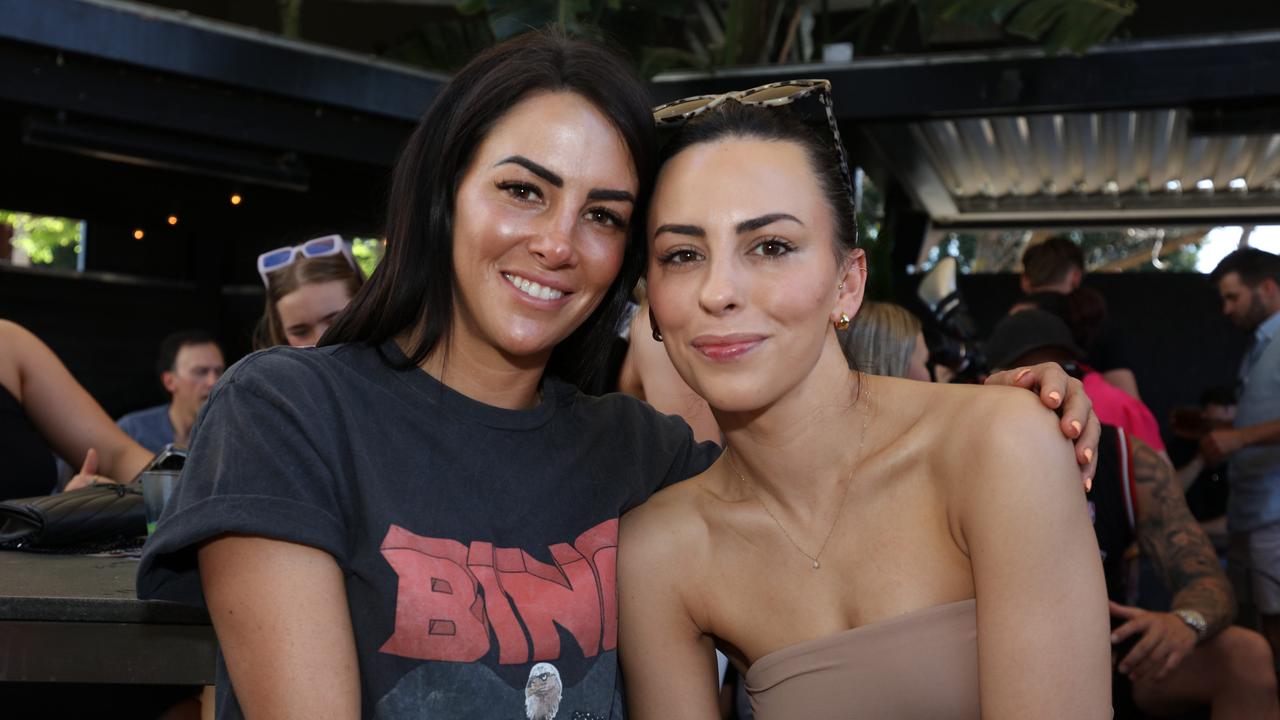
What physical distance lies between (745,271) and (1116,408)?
235cm

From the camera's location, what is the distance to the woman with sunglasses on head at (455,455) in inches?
57.7

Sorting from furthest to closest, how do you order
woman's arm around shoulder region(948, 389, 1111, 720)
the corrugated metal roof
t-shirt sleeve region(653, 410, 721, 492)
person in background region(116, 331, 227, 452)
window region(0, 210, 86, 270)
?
1. window region(0, 210, 86, 270)
2. the corrugated metal roof
3. person in background region(116, 331, 227, 452)
4. t-shirt sleeve region(653, 410, 721, 492)
5. woman's arm around shoulder region(948, 389, 1111, 720)

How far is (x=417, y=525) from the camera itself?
1.60 metres

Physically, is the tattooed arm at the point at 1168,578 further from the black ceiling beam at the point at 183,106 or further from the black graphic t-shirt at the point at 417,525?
the black ceiling beam at the point at 183,106

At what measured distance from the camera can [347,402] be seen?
163 centimetres

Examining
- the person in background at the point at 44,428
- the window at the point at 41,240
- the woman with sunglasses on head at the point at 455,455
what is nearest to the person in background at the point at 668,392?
the woman with sunglasses on head at the point at 455,455

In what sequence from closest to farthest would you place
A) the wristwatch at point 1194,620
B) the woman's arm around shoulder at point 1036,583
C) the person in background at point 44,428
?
the woman's arm around shoulder at point 1036,583 < the person in background at point 44,428 < the wristwatch at point 1194,620

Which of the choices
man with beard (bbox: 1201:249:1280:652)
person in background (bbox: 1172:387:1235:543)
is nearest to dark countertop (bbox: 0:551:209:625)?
man with beard (bbox: 1201:249:1280:652)

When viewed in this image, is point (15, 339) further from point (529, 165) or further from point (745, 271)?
point (745, 271)

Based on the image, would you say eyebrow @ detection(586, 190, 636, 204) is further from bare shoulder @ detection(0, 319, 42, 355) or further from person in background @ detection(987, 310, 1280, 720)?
bare shoulder @ detection(0, 319, 42, 355)

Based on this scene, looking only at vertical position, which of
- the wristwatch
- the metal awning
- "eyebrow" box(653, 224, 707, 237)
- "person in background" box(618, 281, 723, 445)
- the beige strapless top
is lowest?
the wristwatch

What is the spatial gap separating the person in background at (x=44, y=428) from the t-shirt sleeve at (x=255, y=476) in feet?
5.32

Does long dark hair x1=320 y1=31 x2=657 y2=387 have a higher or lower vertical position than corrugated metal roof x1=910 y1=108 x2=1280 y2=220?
lower

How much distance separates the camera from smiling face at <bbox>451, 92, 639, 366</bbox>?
69.5 inches
